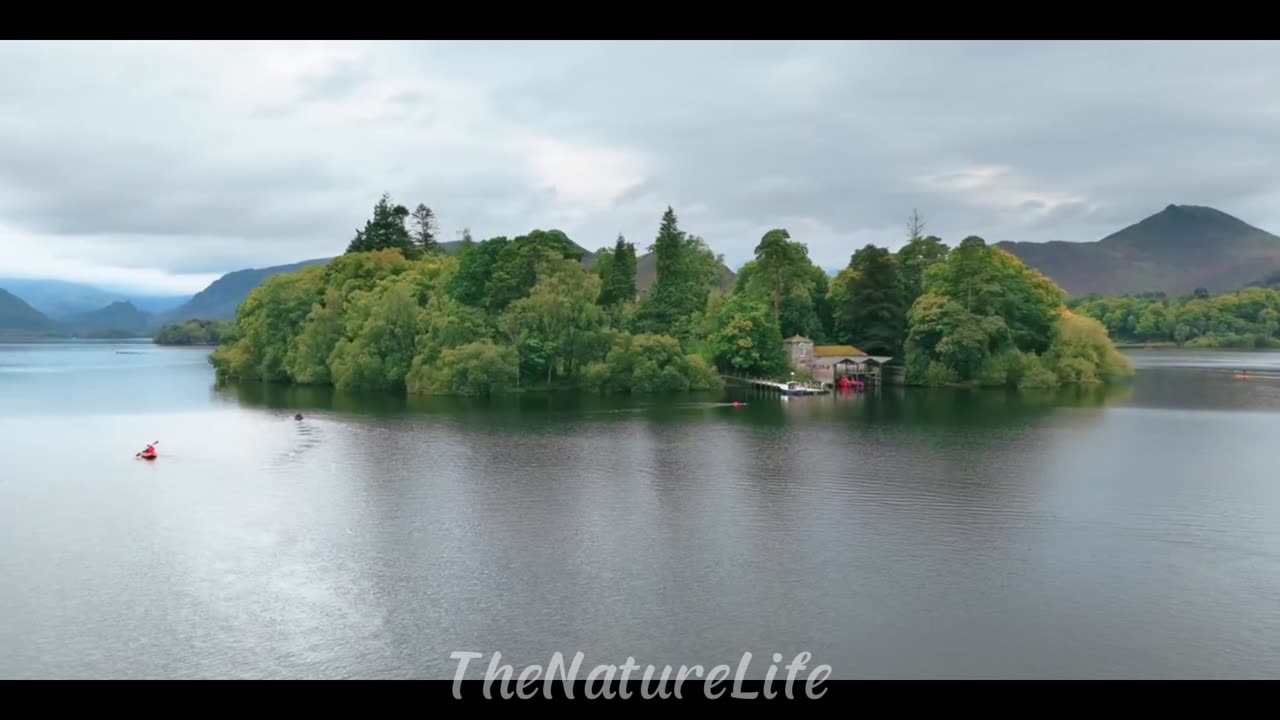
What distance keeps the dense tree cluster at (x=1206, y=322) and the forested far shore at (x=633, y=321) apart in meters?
103

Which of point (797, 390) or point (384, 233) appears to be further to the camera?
point (384, 233)

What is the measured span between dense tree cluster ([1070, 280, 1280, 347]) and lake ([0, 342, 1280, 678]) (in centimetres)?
15425

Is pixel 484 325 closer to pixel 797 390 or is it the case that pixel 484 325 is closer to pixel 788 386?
pixel 788 386

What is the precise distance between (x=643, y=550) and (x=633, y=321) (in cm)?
6246

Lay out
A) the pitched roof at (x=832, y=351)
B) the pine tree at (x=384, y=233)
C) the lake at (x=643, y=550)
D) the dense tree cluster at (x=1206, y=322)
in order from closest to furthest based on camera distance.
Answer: the lake at (x=643, y=550), the pitched roof at (x=832, y=351), the pine tree at (x=384, y=233), the dense tree cluster at (x=1206, y=322)

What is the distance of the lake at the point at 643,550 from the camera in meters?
18.3

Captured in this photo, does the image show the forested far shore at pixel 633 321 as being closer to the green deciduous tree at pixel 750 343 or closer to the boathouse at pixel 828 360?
the green deciduous tree at pixel 750 343

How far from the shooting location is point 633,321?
285ft

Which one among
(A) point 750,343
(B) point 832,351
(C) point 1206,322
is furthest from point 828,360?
(C) point 1206,322

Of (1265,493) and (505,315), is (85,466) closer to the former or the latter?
(505,315)

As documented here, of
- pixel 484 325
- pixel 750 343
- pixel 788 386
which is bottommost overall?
pixel 788 386

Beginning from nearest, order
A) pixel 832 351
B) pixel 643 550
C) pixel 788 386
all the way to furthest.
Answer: pixel 643 550 → pixel 788 386 → pixel 832 351

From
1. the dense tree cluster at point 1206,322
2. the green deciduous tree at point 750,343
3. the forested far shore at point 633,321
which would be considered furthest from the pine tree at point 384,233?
the dense tree cluster at point 1206,322
